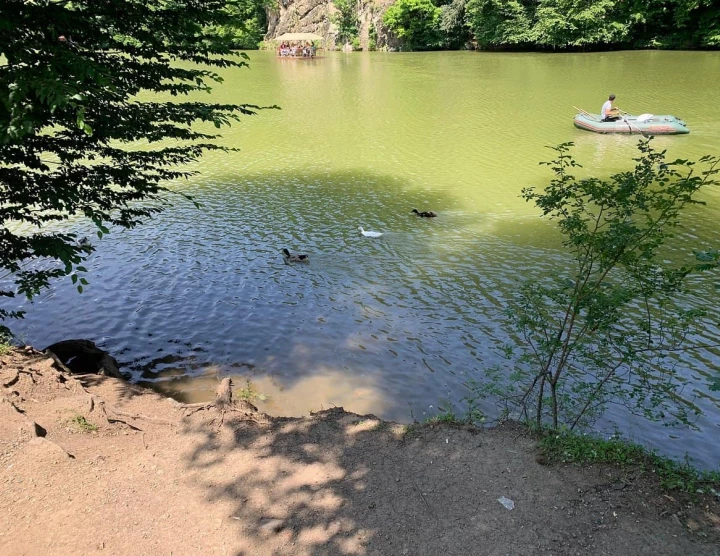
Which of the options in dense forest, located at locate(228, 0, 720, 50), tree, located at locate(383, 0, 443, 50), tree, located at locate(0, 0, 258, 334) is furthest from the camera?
tree, located at locate(383, 0, 443, 50)

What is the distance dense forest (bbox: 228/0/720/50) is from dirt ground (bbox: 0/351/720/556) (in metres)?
31.9

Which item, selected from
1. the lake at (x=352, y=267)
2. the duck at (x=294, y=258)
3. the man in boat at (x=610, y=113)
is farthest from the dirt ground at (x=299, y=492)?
the man in boat at (x=610, y=113)

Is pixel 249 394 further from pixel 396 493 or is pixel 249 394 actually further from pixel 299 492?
pixel 396 493

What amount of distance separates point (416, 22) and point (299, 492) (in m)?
59.3

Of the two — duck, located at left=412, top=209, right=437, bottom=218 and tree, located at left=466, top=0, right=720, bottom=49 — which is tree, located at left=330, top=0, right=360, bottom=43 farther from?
duck, located at left=412, top=209, right=437, bottom=218

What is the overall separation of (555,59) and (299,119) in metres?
26.6

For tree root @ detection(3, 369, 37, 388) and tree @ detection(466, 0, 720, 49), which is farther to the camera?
tree @ detection(466, 0, 720, 49)

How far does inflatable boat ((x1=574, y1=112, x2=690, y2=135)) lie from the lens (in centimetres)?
1814

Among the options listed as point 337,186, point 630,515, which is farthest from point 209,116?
point 337,186

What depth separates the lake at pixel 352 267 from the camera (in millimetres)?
7293

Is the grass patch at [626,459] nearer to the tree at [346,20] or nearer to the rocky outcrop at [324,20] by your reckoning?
the rocky outcrop at [324,20]

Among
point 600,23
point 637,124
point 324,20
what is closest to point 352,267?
point 637,124

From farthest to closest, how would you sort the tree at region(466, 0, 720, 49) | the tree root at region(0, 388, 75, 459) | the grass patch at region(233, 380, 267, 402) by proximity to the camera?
the tree at region(466, 0, 720, 49), the grass patch at region(233, 380, 267, 402), the tree root at region(0, 388, 75, 459)

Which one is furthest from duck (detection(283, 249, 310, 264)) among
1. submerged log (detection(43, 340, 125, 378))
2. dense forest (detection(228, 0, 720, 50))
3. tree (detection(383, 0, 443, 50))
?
tree (detection(383, 0, 443, 50))
